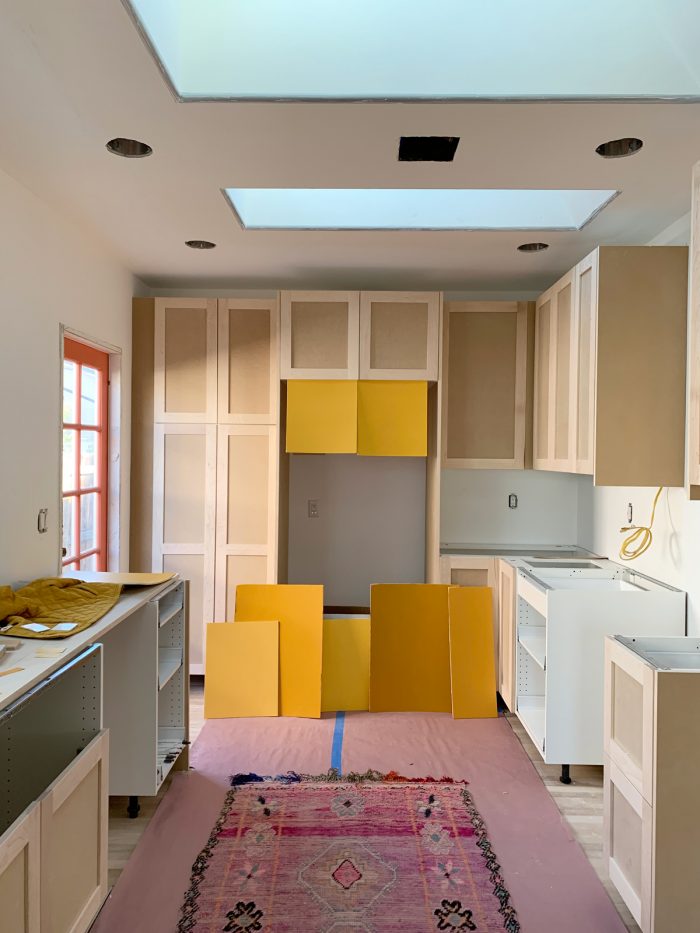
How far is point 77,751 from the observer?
7.27 feet

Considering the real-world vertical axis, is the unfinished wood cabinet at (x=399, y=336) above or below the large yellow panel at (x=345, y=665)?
above

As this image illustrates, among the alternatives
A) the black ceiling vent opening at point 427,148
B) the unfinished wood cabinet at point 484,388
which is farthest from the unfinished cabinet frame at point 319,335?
the black ceiling vent opening at point 427,148

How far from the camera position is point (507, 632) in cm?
392

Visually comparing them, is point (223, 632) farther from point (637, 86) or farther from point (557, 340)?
point (637, 86)

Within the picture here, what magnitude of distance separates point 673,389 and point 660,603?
2.95 ft

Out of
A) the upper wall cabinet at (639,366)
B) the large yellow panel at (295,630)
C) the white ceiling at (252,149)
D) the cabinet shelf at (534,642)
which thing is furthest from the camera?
the large yellow panel at (295,630)

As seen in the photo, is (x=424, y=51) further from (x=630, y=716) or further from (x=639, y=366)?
(x=630, y=716)

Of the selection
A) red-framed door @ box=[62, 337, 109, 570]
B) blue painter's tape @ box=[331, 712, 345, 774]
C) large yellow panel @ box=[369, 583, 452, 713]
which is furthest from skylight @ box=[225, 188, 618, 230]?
blue painter's tape @ box=[331, 712, 345, 774]

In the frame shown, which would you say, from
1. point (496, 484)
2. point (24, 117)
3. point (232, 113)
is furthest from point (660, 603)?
point (24, 117)

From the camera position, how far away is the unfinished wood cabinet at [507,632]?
12.4ft

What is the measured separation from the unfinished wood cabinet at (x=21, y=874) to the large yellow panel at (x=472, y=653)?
2.59 meters

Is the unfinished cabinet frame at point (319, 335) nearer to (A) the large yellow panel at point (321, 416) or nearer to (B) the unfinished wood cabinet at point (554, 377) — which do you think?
(A) the large yellow panel at point (321, 416)

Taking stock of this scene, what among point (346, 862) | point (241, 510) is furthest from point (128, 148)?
point (346, 862)

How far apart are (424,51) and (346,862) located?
2.61 meters
